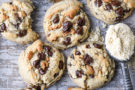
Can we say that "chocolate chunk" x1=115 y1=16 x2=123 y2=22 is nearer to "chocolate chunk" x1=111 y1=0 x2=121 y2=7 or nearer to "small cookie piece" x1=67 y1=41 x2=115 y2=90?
"chocolate chunk" x1=111 y1=0 x2=121 y2=7

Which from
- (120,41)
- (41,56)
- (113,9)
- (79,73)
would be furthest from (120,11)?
(41,56)

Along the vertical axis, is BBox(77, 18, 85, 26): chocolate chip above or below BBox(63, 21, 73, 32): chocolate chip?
above

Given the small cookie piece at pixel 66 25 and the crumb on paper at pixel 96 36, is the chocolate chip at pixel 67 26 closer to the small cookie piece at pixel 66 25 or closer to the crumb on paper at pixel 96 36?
the small cookie piece at pixel 66 25

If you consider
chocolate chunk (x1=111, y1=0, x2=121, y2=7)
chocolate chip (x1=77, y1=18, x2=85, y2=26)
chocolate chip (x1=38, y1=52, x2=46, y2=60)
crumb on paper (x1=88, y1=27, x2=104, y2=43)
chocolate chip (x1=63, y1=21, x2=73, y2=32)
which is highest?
chocolate chunk (x1=111, y1=0, x2=121, y2=7)

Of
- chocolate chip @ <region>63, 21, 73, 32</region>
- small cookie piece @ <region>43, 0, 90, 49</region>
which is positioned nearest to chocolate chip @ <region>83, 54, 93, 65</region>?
small cookie piece @ <region>43, 0, 90, 49</region>

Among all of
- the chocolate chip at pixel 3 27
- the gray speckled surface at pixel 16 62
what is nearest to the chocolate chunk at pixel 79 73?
the gray speckled surface at pixel 16 62

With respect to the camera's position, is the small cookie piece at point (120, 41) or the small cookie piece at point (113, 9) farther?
the small cookie piece at point (113, 9)
